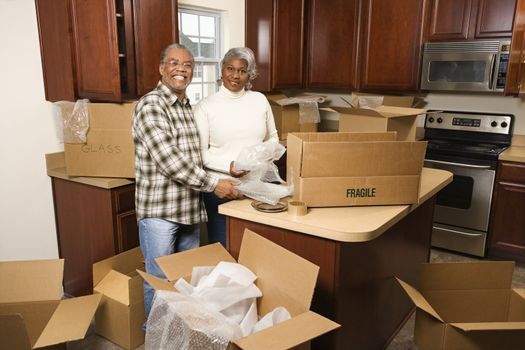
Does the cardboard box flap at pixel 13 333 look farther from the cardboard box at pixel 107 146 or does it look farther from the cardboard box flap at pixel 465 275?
the cardboard box flap at pixel 465 275

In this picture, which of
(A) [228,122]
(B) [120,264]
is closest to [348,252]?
(A) [228,122]

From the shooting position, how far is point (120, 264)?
2404 mm

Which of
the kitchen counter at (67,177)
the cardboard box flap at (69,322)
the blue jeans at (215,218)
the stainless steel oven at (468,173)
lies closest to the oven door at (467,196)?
the stainless steel oven at (468,173)

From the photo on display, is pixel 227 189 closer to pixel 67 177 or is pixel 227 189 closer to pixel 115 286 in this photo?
pixel 115 286

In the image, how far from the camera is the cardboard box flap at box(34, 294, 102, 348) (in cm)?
176

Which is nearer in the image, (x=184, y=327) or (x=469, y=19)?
(x=184, y=327)

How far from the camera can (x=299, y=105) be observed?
3.68 metres

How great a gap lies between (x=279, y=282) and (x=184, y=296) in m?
0.31

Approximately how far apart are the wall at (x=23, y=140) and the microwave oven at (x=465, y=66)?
8.84 ft

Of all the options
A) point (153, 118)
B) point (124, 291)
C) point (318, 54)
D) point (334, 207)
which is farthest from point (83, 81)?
point (318, 54)

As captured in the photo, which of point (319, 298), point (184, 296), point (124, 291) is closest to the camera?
point (184, 296)

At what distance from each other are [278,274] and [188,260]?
1.07ft

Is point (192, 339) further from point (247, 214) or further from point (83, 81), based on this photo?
point (83, 81)

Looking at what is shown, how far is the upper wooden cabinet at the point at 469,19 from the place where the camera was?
3115 mm
